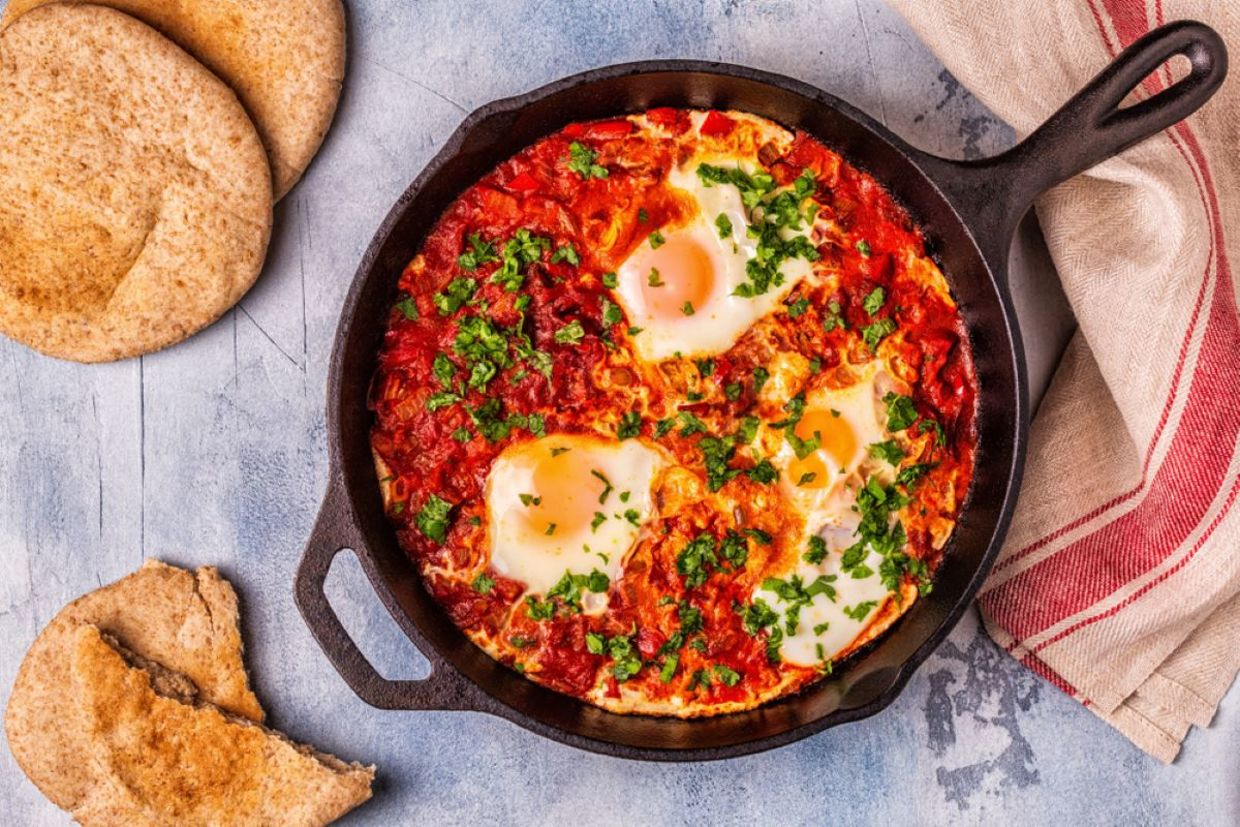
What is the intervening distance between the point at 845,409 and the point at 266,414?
254 cm

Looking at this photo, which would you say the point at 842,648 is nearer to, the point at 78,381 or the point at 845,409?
the point at 845,409

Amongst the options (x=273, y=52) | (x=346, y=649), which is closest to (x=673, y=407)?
(x=346, y=649)

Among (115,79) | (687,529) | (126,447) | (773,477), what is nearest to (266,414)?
(126,447)

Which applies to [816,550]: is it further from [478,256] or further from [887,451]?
[478,256]

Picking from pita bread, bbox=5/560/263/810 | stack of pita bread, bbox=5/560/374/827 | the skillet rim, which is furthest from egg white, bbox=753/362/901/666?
pita bread, bbox=5/560/263/810

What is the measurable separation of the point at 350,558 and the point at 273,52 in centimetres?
222

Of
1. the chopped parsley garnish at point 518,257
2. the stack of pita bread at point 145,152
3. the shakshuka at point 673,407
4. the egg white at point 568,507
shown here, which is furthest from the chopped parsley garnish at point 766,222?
the stack of pita bread at point 145,152

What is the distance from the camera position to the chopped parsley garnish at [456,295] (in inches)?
177

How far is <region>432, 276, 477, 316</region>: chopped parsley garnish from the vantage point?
4.51 m

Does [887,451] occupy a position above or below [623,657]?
above

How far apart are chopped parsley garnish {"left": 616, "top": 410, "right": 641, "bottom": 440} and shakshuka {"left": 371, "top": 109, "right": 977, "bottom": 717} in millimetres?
17

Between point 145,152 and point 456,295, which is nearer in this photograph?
point 456,295

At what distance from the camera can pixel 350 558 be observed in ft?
16.3

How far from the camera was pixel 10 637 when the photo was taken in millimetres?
4969
